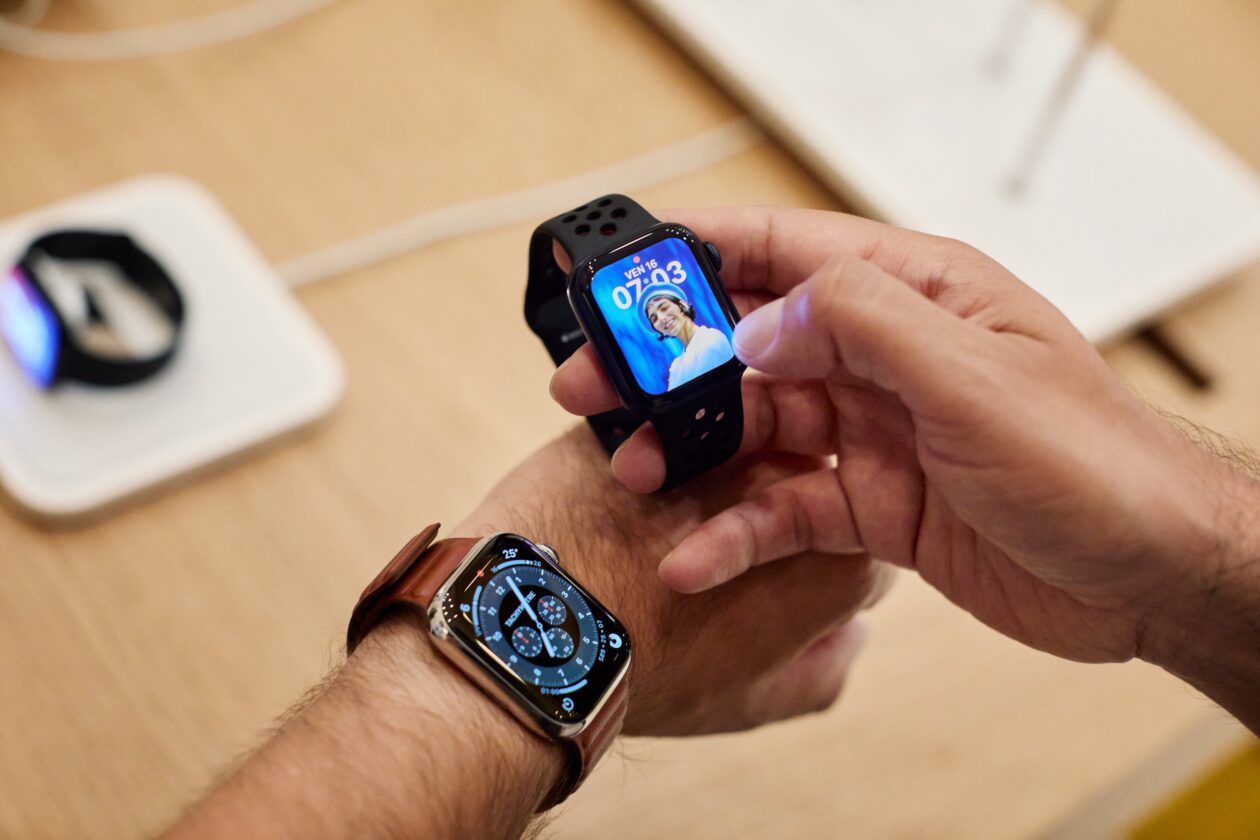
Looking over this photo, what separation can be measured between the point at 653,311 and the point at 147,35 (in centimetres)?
72

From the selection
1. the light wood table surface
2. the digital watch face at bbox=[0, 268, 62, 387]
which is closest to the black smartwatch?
the light wood table surface

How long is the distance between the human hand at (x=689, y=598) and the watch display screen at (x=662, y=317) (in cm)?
16

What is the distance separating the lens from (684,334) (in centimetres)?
66

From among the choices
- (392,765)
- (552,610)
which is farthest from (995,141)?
(392,765)

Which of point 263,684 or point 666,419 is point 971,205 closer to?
point 666,419

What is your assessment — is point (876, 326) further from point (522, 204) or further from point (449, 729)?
point (522, 204)

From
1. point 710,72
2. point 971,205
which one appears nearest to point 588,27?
point 710,72

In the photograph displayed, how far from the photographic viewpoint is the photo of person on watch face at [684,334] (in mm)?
651

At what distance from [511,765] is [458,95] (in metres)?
0.70

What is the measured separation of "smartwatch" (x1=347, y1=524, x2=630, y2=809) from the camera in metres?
0.64

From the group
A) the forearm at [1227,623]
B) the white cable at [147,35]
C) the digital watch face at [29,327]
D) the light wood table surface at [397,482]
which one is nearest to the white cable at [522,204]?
the light wood table surface at [397,482]

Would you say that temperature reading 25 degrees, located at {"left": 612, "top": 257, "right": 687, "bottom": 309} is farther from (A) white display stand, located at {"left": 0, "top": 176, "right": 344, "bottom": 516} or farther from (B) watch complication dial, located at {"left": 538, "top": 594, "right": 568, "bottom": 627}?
(A) white display stand, located at {"left": 0, "top": 176, "right": 344, "bottom": 516}

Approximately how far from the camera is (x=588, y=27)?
1.20 m

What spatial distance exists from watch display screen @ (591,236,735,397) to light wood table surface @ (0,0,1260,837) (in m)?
0.29
